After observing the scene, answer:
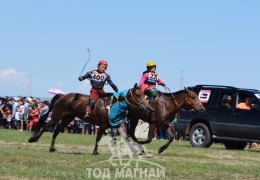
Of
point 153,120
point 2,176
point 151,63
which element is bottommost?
point 2,176

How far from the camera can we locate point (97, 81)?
18.0m

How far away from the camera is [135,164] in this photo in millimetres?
14367

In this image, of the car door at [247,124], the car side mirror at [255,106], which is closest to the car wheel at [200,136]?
the car door at [247,124]

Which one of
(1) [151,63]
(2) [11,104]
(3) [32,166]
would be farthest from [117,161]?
(2) [11,104]

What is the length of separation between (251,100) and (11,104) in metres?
20.7

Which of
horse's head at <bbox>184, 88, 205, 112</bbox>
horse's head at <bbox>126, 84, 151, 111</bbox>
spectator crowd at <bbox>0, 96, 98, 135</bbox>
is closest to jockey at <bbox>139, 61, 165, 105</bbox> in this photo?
horse's head at <bbox>184, 88, 205, 112</bbox>

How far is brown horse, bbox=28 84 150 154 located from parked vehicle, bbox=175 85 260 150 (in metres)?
6.77

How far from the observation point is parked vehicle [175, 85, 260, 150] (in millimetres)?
24281

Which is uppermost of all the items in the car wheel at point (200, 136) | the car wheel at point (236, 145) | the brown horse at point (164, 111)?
the brown horse at point (164, 111)

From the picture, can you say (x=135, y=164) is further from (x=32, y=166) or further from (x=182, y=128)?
(x=182, y=128)

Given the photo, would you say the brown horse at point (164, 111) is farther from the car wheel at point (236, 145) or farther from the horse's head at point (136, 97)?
the car wheel at point (236, 145)

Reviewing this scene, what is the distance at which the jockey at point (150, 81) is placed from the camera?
1984cm

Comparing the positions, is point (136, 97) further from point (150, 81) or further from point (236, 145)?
point (236, 145)

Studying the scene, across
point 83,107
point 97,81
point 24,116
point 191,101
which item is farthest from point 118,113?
point 24,116
